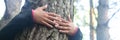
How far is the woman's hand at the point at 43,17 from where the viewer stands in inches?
46.5

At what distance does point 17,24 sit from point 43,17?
0.12m

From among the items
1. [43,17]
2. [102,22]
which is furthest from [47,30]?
[102,22]

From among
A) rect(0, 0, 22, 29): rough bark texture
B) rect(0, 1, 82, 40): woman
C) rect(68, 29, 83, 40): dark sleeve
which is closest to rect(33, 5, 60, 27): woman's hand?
rect(0, 1, 82, 40): woman

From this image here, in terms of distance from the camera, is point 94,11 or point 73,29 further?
point 94,11

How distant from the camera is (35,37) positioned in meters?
1.19

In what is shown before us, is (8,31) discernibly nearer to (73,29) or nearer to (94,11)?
(73,29)

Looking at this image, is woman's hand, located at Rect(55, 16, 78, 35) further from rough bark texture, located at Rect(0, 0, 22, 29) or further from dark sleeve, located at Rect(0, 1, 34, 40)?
rough bark texture, located at Rect(0, 0, 22, 29)

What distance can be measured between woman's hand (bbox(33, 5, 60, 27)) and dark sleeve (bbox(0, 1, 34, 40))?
26 mm

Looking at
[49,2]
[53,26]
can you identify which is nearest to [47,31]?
[53,26]

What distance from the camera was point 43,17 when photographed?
3.90ft

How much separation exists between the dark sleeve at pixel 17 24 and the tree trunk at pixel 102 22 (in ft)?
11.0

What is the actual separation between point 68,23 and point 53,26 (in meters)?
0.08

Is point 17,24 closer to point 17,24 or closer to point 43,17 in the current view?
point 17,24

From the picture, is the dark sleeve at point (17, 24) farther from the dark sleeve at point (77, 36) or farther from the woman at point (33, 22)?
the dark sleeve at point (77, 36)
